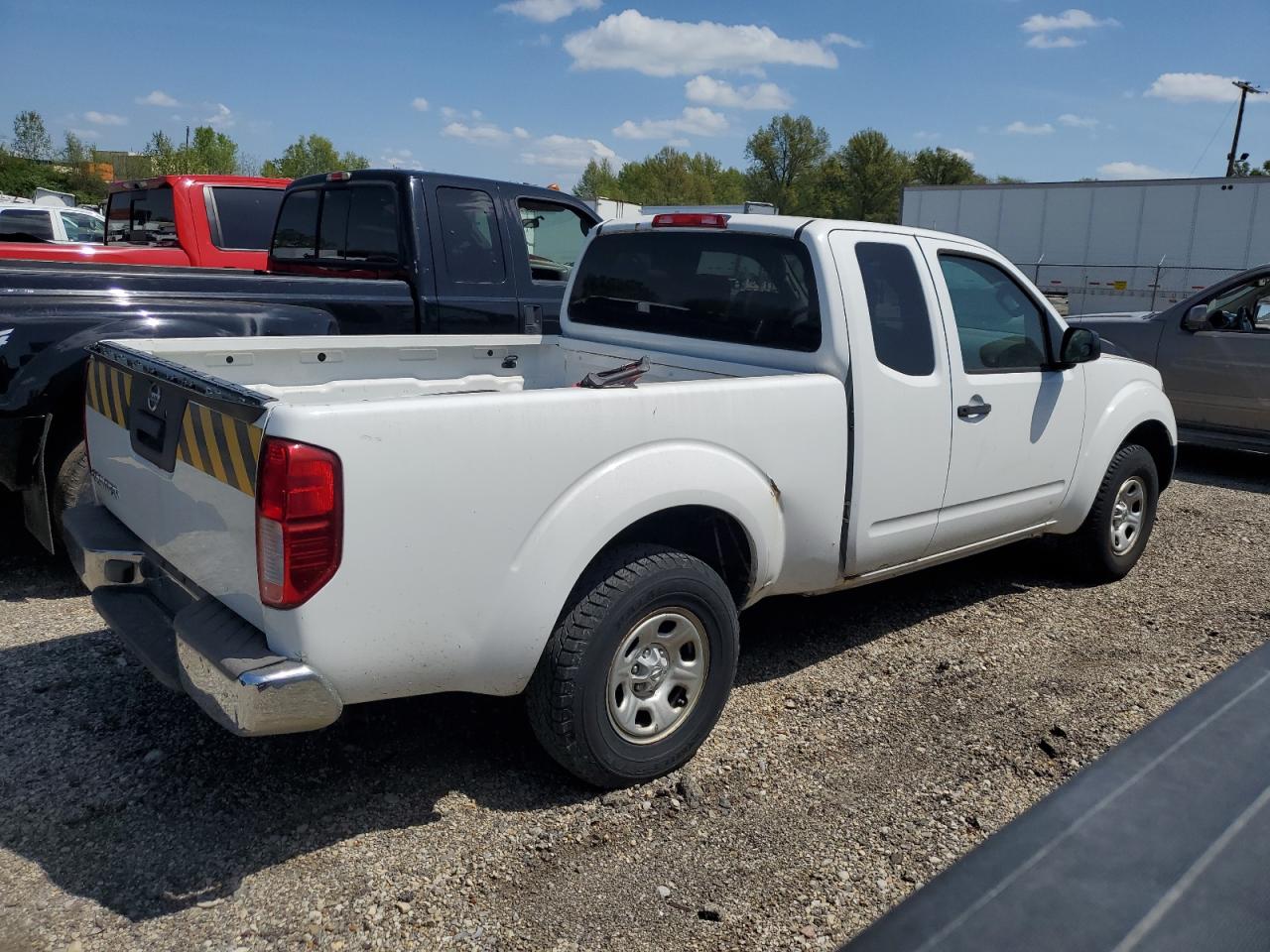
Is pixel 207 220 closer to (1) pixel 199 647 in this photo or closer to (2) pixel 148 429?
(2) pixel 148 429

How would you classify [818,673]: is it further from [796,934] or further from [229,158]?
[229,158]

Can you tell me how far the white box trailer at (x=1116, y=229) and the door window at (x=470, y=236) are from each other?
70.8 feet

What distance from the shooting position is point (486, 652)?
9.20ft

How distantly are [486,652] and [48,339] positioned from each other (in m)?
2.94

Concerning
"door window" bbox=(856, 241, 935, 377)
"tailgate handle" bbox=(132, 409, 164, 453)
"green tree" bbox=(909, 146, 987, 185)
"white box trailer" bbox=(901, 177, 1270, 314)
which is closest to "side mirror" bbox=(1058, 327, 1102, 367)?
"door window" bbox=(856, 241, 935, 377)

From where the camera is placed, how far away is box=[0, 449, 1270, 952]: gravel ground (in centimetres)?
→ 262

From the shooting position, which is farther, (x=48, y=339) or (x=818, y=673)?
(x=48, y=339)

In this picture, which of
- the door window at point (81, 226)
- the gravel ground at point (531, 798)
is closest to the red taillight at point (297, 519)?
the gravel ground at point (531, 798)

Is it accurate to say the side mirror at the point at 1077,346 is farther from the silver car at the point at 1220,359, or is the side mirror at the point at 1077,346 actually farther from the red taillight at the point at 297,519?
the silver car at the point at 1220,359

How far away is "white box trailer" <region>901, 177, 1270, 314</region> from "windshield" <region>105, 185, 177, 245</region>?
70.9 ft

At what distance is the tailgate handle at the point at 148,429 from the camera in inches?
120

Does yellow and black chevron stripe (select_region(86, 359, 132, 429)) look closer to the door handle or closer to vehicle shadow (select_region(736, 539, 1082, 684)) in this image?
vehicle shadow (select_region(736, 539, 1082, 684))

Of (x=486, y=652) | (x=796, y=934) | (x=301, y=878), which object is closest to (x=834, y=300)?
(x=486, y=652)

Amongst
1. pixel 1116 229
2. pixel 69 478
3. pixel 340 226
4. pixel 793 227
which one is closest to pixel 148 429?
pixel 69 478
